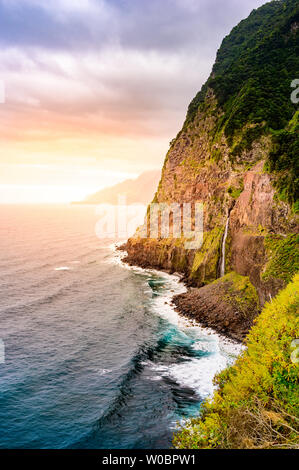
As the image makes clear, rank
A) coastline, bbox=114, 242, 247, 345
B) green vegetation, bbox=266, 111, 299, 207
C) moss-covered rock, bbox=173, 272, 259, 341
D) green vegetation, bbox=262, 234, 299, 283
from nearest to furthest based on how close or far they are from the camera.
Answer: green vegetation, bbox=262, 234, 299, 283 → coastline, bbox=114, 242, 247, 345 → green vegetation, bbox=266, 111, 299, 207 → moss-covered rock, bbox=173, 272, 259, 341

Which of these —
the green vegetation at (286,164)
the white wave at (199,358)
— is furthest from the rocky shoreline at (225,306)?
the green vegetation at (286,164)

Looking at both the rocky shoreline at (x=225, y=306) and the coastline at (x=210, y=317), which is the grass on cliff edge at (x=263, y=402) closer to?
the coastline at (x=210, y=317)

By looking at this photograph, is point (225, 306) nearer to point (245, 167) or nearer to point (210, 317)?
point (210, 317)

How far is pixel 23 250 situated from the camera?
334 ft

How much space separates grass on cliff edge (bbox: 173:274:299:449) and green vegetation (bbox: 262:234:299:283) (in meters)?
15.0

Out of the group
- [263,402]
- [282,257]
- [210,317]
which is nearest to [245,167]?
[282,257]

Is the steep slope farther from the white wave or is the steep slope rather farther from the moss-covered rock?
the white wave

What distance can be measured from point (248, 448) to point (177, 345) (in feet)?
83.2

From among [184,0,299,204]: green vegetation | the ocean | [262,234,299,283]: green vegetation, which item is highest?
[184,0,299,204]: green vegetation

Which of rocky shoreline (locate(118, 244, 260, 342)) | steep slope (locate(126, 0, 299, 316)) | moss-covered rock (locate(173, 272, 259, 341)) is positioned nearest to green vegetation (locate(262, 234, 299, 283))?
steep slope (locate(126, 0, 299, 316))

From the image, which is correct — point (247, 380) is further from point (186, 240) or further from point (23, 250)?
point (23, 250)

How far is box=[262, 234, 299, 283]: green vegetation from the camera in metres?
37.6

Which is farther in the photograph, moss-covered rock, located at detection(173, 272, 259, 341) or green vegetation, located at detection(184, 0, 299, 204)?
green vegetation, located at detection(184, 0, 299, 204)

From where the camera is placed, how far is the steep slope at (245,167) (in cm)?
4362
